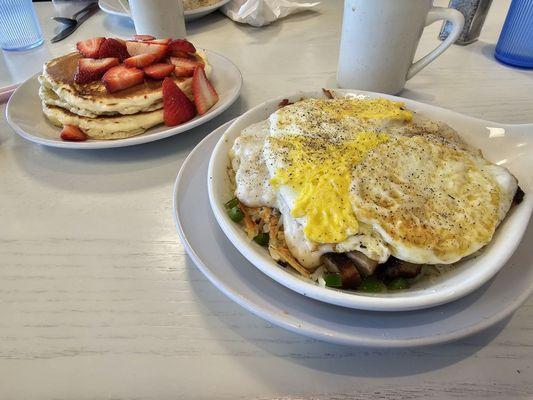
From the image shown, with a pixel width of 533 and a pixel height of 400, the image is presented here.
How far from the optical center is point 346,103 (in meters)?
1.10

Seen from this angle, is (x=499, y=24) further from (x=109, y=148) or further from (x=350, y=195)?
(x=109, y=148)

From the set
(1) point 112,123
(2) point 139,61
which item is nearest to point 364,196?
(1) point 112,123

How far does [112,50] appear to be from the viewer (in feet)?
4.77

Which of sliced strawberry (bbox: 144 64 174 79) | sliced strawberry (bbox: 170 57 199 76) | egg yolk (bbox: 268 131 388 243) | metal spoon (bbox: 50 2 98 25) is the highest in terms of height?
egg yolk (bbox: 268 131 388 243)

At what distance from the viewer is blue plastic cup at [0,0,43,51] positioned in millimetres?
1916

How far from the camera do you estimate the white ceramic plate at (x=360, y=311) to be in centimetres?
67

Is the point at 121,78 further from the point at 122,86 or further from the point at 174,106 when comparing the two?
the point at 174,106

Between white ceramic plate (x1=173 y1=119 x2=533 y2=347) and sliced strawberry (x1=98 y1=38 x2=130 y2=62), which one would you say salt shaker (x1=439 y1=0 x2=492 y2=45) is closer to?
white ceramic plate (x1=173 y1=119 x2=533 y2=347)

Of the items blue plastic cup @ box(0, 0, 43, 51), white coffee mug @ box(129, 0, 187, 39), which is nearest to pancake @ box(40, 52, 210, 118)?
white coffee mug @ box(129, 0, 187, 39)

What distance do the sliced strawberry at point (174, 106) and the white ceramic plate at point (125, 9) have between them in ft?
3.28

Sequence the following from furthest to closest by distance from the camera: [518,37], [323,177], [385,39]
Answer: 1. [518,37]
2. [385,39]
3. [323,177]

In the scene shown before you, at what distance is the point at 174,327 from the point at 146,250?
9.8 inches

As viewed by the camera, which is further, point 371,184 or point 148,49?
point 148,49

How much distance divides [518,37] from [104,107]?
5.63 ft
